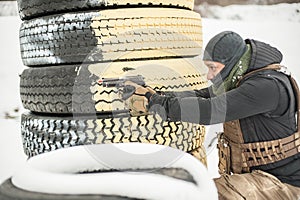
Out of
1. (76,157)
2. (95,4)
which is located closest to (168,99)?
(95,4)

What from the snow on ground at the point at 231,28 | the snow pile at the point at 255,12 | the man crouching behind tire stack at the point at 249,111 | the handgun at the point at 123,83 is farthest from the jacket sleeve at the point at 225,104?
the snow pile at the point at 255,12

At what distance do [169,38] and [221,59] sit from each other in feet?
0.77

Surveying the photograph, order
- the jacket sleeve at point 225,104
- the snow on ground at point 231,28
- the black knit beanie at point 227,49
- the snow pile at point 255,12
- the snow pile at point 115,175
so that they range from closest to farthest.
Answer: the snow pile at point 115,175, the jacket sleeve at point 225,104, the black knit beanie at point 227,49, the snow on ground at point 231,28, the snow pile at point 255,12

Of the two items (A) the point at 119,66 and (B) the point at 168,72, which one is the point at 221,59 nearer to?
(B) the point at 168,72

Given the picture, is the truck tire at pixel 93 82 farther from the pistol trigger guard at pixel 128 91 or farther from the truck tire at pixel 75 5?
the truck tire at pixel 75 5

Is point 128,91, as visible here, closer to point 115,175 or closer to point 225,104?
point 225,104

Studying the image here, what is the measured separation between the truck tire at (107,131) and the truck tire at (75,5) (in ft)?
1.49

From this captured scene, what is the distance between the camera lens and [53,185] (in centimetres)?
91

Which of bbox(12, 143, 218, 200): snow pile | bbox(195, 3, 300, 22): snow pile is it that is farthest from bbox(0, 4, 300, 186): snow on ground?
bbox(12, 143, 218, 200): snow pile

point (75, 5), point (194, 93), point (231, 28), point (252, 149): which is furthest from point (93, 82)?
point (231, 28)

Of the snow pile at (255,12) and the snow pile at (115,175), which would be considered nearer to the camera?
the snow pile at (115,175)

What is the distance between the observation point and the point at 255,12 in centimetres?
444

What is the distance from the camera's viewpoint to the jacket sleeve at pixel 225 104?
168 cm

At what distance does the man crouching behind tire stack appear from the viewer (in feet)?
5.51
